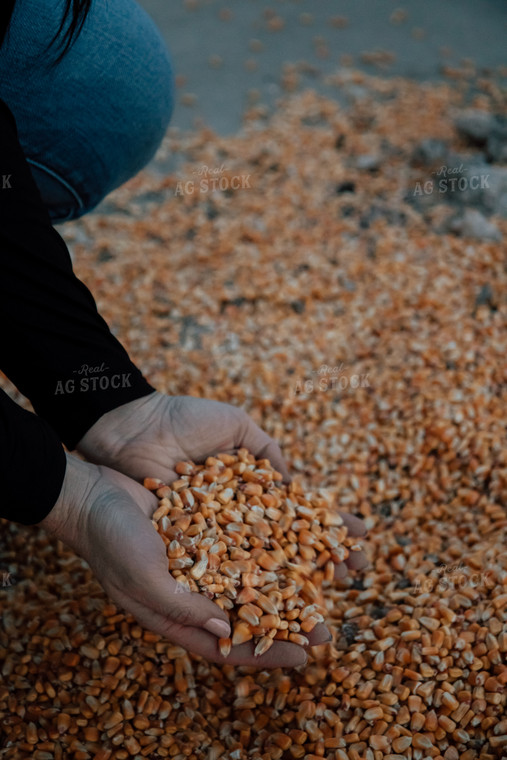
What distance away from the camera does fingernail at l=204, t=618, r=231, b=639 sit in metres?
1.35

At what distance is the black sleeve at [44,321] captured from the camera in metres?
1.54

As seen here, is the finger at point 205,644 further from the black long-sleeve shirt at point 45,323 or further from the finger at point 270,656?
the black long-sleeve shirt at point 45,323

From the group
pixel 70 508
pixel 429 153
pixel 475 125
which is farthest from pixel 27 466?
pixel 475 125

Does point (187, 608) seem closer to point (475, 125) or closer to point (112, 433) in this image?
point (112, 433)

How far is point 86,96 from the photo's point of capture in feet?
6.34

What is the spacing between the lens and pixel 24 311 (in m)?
1.54

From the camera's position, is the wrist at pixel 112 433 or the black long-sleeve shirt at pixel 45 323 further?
the wrist at pixel 112 433

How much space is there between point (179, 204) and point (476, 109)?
1.69 metres

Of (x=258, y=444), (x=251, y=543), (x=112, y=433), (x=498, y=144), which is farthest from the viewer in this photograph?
(x=498, y=144)

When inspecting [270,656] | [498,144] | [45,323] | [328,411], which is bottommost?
[328,411]

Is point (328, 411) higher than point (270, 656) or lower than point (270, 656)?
lower

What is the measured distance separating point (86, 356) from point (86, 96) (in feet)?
2.71

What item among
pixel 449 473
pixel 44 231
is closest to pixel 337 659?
pixel 449 473

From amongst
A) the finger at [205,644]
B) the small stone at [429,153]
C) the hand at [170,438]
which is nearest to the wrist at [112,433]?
the hand at [170,438]
